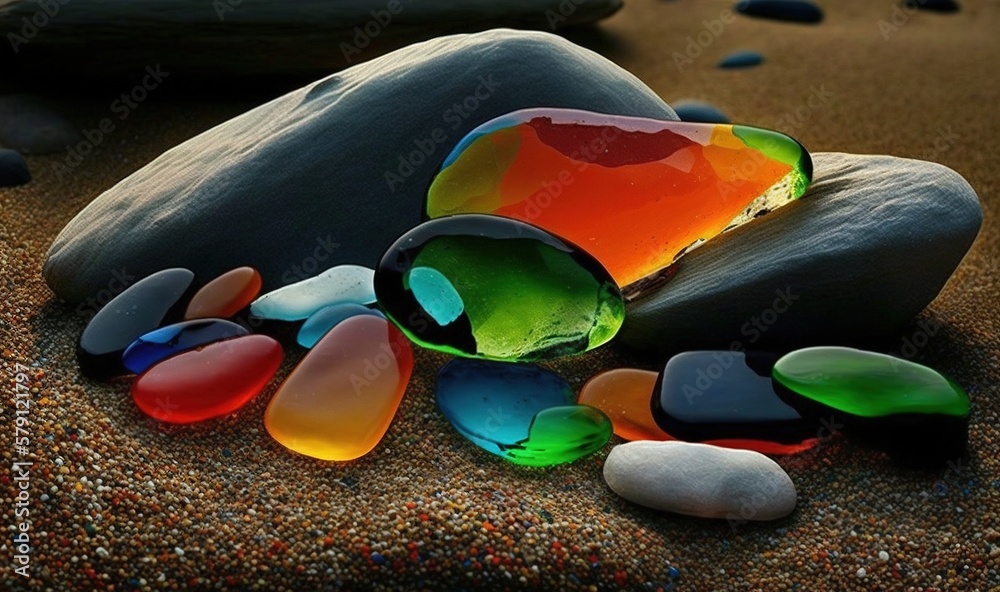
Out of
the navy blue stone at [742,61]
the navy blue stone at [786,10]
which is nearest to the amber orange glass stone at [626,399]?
the navy blue stone at [742,61]

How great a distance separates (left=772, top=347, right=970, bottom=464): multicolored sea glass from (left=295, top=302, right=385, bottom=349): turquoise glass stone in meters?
0.85

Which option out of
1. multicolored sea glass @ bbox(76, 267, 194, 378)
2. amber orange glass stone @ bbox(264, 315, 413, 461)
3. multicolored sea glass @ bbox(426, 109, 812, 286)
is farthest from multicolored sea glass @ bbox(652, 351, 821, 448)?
multicolored sea glass @ bbox(76, 267, 194, 378)

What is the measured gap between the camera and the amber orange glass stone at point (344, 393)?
1816mm

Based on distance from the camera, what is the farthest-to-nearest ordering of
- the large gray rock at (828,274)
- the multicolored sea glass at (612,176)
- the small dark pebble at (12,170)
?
the small dark pebble at (12,170), the multicolored sea glass at (612,176), the large gray rock at (828,274)

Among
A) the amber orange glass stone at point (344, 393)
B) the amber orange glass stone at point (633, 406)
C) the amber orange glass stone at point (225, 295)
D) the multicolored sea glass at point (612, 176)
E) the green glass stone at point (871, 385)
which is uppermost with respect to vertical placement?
the multicolored sea glass at point (612, 176)

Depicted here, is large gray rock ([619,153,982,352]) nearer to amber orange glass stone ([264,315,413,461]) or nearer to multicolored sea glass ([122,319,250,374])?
amber orange glass stone ([264,315,413,461])

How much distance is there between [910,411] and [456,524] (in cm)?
86

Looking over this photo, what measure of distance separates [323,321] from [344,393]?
0.84ft

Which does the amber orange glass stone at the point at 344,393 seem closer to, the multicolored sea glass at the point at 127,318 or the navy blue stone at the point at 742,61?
the multicolored sea glass at the point at 127,318

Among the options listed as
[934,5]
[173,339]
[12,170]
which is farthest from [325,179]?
[934,5]

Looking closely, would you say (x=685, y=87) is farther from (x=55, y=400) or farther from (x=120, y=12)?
(x=55, y=400)

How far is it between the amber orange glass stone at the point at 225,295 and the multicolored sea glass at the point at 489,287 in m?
0.39

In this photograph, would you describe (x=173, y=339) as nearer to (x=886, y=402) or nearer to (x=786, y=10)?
(x=886, y=402)

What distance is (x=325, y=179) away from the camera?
7.50 ft
